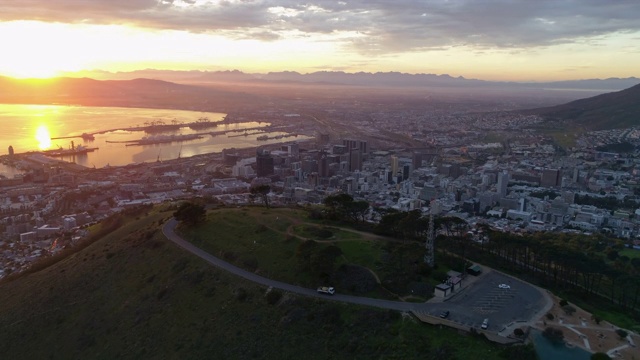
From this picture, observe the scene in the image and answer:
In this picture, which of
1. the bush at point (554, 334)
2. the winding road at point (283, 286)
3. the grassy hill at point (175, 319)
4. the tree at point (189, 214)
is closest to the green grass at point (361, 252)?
the winding road at point (283, 286)

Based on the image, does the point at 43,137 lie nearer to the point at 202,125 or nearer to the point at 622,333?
the point at 202,125

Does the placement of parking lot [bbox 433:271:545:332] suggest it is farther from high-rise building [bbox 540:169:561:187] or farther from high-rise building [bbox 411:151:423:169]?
high-rise building [bbox 411:151:423:169]

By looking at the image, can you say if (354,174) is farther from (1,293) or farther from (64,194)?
(1,293)

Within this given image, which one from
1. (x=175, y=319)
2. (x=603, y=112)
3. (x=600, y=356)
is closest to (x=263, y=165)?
(x=175, y=319)

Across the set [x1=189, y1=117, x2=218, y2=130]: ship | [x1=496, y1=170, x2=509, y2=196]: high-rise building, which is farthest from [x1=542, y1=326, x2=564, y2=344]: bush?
[x1=189, y1=117, x2=218, y2=130]: ship

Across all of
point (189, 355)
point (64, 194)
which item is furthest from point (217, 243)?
point (64, 194)

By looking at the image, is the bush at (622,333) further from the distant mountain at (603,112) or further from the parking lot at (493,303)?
the distant mountain at (603,112)
